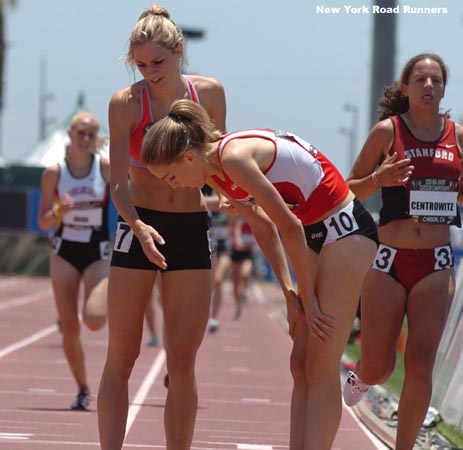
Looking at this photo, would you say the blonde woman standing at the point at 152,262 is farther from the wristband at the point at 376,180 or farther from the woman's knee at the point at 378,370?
the woman's knee at the point at 378,370

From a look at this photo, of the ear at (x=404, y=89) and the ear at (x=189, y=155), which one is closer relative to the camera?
the ear at (x=189, y=155)

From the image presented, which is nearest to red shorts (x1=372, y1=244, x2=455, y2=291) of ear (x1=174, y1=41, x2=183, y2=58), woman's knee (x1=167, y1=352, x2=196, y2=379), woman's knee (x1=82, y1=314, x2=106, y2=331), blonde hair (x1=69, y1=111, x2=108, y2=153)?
woman's knee (x1=167, y1=352, x2=196, y2=379)

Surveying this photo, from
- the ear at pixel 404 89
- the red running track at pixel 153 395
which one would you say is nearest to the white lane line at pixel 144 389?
the red running track at pixel 153 395

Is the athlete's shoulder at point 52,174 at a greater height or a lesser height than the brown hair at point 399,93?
lesser

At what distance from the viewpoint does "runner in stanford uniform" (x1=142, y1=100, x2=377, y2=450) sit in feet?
21.0

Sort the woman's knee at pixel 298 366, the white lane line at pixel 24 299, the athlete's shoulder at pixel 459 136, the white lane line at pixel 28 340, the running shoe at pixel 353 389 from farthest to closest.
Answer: the white lane line at pixel 24 299, the white lane line at pixel 28 340, the running shoe at pixel 353 389, the athlete's shoulder at pixel 459 136, the woman's knee at pixel 298 366

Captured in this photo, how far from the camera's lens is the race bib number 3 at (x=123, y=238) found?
723 centimetres

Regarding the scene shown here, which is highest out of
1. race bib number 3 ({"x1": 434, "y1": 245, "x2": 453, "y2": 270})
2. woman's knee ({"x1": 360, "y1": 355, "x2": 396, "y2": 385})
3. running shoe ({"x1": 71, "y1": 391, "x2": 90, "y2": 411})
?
race bib number 3 ({"x1": 434, "y1": 245, "x2": 453, "y2": 270})

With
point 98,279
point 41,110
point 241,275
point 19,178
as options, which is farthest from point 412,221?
point 41,110

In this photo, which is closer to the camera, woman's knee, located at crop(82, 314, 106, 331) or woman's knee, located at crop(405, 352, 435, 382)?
woman's knee, located at crop(405, 352, 435, 382)

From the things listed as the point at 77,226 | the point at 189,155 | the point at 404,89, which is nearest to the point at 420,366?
the point at 404,89

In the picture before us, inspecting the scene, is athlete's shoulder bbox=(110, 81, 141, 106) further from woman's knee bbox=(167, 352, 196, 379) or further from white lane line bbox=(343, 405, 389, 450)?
white lane line bbox=(343, 405, 389, 450)

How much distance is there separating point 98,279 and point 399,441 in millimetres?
3674

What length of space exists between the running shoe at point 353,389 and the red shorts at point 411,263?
0.76m
